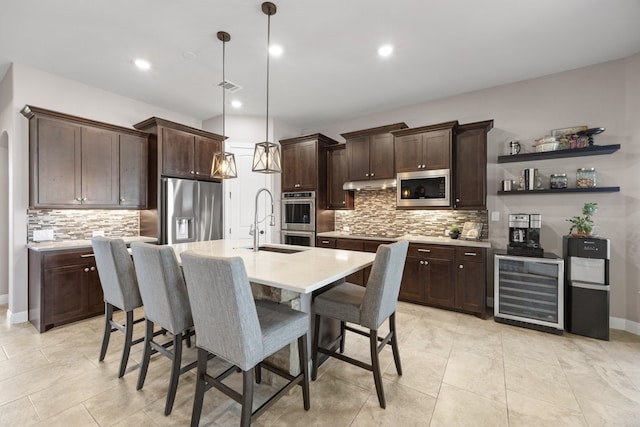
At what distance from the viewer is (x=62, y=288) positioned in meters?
3.03

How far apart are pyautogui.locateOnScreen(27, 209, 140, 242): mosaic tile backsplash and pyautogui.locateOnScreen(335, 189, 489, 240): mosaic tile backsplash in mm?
3316

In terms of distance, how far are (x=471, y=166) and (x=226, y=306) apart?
3498mm

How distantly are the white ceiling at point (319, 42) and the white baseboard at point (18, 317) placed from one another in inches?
110

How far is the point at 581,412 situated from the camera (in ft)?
5.82

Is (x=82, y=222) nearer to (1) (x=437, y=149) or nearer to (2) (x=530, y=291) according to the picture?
(1) (x=437, y=149)

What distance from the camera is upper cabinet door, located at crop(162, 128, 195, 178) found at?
388 cm

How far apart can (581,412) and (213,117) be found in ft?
18.3

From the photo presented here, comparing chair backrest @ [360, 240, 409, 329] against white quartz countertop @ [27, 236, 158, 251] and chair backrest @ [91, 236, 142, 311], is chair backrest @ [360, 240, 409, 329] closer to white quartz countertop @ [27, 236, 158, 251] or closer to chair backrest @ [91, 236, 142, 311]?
chair backrest @ [91, 236, 142, 311]

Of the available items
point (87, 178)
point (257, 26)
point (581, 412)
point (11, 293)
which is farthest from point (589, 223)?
point (11, 293)

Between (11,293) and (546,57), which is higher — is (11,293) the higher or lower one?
the lower one

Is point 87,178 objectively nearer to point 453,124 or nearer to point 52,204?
point 52,204

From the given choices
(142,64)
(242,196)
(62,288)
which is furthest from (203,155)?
(62,288)

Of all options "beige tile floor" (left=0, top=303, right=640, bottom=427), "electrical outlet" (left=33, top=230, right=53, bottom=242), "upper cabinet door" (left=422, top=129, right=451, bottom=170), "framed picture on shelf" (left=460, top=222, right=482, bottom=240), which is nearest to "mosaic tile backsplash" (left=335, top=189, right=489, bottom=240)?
"framed picture on shelf" (left=460, top=222, right=482, bottom=240)

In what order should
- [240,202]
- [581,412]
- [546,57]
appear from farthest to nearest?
[240,202] < [546,57] < [581,412]
